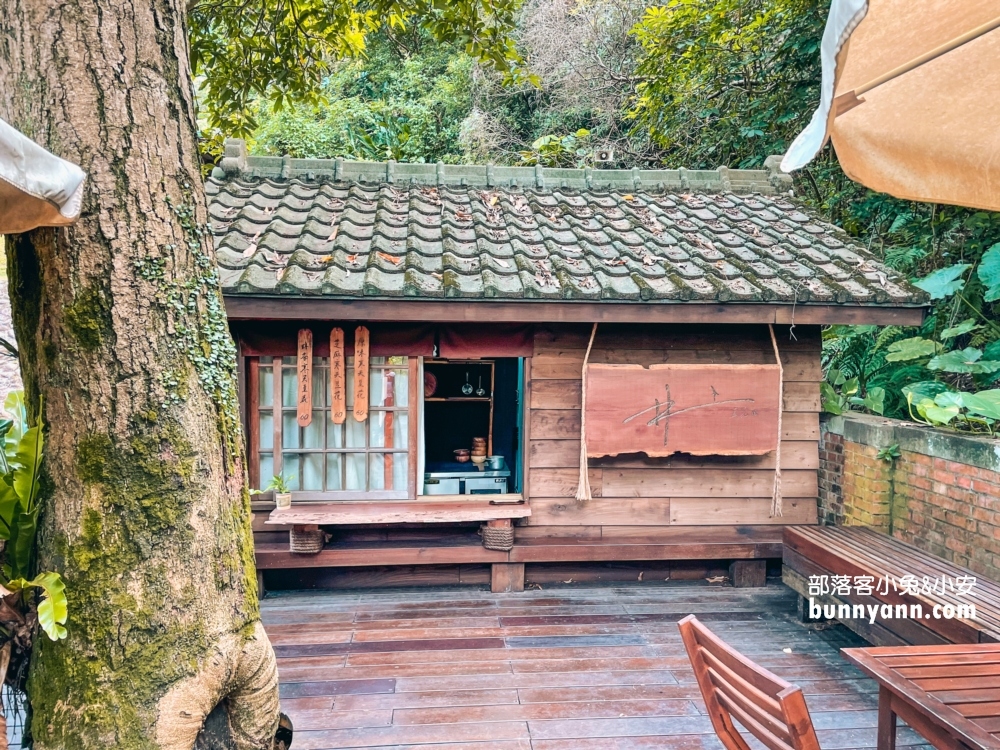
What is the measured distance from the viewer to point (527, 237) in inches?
193

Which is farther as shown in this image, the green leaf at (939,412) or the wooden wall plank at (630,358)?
the wooden wall plank at (630,358)

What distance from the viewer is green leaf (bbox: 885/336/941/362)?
17.2ft

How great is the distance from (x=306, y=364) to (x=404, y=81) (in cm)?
1142

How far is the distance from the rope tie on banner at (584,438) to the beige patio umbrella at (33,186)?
3407 mm

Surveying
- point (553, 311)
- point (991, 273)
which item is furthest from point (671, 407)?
point (991, 273)

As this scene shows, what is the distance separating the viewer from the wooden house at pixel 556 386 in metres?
4.27

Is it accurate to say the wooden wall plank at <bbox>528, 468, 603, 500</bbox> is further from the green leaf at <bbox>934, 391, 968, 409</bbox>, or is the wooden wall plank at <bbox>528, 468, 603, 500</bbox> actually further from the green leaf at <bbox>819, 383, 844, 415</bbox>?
the green leaf at <bbox>934, 391, 968, 409</bbox>

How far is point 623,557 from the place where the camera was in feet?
15.6

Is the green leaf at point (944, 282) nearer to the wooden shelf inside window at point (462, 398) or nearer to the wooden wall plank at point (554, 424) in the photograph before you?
the wooden wall plank at point (554, 424)

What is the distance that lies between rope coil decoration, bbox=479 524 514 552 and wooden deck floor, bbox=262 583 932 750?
38cm

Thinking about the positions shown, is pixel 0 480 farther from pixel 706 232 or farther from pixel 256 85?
pixel 706 232

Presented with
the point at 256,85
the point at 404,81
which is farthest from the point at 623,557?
the point at 404,81

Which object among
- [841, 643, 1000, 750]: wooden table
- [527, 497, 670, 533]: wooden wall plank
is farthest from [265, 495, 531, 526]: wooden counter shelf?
[841, 643, 1000, 750]: wooden table

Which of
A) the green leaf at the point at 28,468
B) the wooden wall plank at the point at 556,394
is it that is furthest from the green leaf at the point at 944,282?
the green leaf at the point at 28,468
